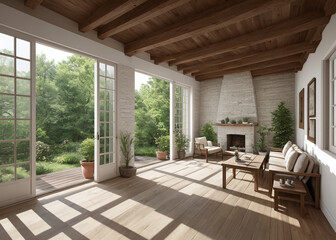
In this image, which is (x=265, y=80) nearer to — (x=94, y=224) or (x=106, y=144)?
(x=106, y=144)

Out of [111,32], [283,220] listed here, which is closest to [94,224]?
[283,220]

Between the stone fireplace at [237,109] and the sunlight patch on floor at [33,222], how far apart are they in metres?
6.17

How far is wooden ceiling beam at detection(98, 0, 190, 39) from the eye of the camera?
8.85 ft

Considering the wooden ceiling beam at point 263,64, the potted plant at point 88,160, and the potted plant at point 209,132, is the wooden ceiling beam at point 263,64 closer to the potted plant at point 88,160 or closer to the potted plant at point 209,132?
the potted plant at point 209,132

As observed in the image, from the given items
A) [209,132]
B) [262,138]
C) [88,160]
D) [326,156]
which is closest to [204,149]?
[209,132]

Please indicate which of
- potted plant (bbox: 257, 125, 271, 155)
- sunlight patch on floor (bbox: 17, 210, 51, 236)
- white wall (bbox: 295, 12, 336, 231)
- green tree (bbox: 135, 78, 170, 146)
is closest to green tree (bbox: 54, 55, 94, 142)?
green tree (bbox: 135, 78, 170, 146)

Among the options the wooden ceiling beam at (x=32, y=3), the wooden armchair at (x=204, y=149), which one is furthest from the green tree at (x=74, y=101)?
the wooden ceiling beam at (x=32, y=3)

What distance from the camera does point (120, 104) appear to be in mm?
4484

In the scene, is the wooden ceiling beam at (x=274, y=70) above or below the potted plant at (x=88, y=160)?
above

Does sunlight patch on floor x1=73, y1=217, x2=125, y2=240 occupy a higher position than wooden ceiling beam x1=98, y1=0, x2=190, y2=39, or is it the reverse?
wooden ceiling beam x1=98, y1=0, x2=190, y2=39

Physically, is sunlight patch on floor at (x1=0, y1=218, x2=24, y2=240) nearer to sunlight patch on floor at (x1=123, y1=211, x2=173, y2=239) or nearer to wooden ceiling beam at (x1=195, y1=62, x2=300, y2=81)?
sunlight patch on floor at (x1=123, y1=211, x2=173, y2=239)

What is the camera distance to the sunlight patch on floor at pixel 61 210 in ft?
8.32

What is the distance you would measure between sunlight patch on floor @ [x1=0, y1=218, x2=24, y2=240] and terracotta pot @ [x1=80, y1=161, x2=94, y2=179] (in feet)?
6.02

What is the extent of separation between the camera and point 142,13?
2.96 m
